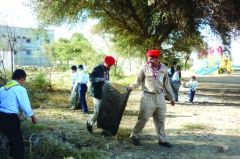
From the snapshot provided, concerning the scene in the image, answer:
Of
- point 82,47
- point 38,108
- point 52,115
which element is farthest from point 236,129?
point 82,47

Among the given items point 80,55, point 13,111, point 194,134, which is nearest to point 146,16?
point 194,134

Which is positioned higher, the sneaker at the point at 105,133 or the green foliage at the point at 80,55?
the green foliage at the point at 80,55

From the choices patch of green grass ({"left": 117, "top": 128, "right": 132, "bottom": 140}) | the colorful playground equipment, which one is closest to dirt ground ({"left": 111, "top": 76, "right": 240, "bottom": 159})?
patch of green grass ({"left": 117, "top": 128, "right": 132, "bottom": 140})

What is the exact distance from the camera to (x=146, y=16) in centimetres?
2200

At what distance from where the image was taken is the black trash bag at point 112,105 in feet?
30.3

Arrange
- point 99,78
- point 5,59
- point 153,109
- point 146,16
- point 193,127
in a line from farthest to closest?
1. point 146,16
2. point 5,59
3. point 193,127
4. point 99,78
5. point 153,109

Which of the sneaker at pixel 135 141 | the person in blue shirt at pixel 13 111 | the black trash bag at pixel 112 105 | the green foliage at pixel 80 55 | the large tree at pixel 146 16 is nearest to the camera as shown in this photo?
the person in blue shirt at pixel 13 111

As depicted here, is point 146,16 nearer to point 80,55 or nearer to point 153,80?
point 80,55

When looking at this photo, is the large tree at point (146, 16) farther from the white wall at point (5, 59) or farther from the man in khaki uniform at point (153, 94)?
the man in khaki uniform at point (153, 94)

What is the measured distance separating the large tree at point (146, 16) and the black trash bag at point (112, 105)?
8.92m

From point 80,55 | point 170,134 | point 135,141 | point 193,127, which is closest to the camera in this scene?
point 135,141

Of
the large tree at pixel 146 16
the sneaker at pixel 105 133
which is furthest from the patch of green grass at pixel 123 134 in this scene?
the large tree at pixel 146 16

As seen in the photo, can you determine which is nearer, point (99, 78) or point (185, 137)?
point (99, 78)

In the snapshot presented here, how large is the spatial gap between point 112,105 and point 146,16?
1328cm
